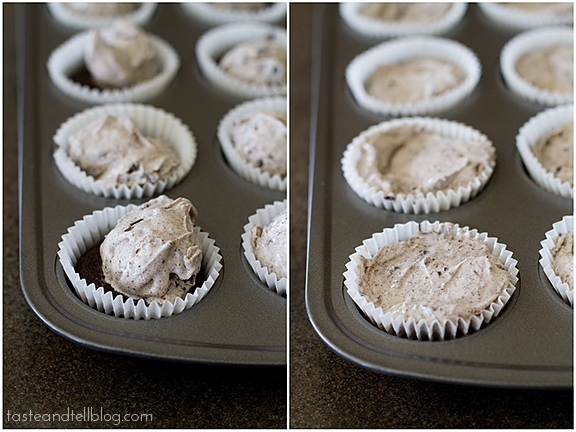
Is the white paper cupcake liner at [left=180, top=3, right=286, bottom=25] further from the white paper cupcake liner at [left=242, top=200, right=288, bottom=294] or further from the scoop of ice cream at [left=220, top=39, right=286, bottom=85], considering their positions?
the white paper cupcake liner at [left=242, top=200, right=288, bottom=294]

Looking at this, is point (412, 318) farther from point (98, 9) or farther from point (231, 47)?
point (98, 9)

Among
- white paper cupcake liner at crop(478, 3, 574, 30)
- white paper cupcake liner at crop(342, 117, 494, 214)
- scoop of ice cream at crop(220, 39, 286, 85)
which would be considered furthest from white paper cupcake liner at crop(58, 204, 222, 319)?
white paper cupcake liner at crop(478, 3, 574, 30)

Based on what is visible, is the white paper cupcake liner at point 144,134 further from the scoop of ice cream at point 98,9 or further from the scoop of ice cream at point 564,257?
the scoop of ice cream at point 564,257

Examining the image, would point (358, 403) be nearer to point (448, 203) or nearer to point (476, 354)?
point (476, 354)

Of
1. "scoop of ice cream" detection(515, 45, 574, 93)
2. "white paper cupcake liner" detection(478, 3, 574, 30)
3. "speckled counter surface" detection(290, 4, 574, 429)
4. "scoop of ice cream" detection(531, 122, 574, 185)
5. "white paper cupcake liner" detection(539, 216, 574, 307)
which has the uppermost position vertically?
"white paper cupcake liner" detection(478, 3, 574, 30)

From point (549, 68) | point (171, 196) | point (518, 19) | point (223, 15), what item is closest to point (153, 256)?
point (171, 196)

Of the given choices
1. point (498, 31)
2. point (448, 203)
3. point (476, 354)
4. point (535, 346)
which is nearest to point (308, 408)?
point (476, 354)
